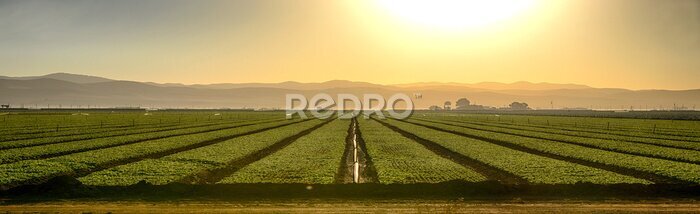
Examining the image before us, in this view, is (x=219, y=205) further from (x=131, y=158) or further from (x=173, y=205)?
(x=131, y=158)

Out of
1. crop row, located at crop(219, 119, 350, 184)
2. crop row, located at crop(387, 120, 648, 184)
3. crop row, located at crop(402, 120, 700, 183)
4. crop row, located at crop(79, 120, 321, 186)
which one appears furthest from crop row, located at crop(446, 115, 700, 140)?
crop row, located at crop(79, 120, 321, 186)

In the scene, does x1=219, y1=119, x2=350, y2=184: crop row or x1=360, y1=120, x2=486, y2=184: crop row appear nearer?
x1=219, y1=119, x2=350, y2=184: crop row

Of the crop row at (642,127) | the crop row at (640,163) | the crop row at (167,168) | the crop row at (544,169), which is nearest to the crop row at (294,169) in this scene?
the crop row at (167,168)

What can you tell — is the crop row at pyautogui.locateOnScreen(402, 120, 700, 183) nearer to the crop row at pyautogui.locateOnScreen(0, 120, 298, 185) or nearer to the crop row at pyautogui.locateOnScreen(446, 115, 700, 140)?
the crop row at pyautogui.locateOnScreen(0, 120, 298, 185)

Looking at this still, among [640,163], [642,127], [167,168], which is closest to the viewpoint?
[167,168]

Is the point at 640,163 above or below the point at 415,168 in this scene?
above

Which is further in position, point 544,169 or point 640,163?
point 640,163

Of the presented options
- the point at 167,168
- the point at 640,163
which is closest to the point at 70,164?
the point at 167,168

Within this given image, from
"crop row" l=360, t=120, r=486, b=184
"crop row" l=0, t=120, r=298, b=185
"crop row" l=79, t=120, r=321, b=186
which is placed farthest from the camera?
"crop row" l=0, t=120, r=298, b=185

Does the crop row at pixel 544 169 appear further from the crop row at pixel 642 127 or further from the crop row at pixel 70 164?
the crop row at pixel 642 127

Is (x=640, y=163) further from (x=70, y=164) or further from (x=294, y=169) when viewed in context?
(x=70, y=164)

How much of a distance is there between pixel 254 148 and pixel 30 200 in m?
19.9

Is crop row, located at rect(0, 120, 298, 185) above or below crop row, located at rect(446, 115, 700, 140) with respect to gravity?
below

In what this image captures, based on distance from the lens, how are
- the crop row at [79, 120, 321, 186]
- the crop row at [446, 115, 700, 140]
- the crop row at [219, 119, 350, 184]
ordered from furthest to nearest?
the crop row at [446, 115, 700, 140] → the crop row at [219, 119, 350, 184] → the crop row at [79, 120, 321, 186]
